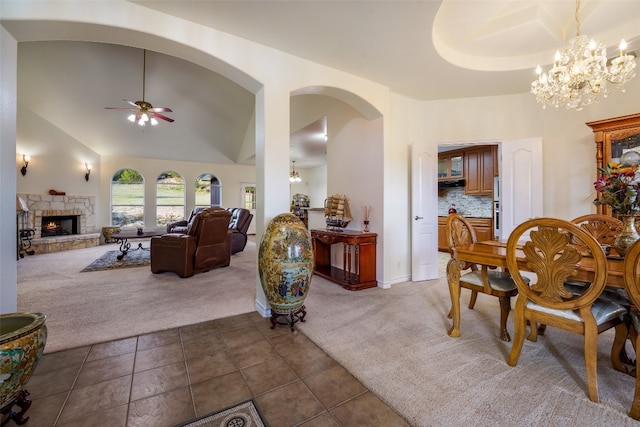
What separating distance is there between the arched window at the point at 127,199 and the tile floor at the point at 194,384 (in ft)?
24.7

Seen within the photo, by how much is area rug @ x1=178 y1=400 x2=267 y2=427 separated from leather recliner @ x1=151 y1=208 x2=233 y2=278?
304cm

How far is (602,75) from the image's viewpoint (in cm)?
235

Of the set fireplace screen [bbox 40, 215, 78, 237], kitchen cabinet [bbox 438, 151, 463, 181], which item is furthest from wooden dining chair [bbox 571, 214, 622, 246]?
fireplace screen [bbox 40, 215, 78, 237]

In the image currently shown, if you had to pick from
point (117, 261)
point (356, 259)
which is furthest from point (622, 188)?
point (117, 261)

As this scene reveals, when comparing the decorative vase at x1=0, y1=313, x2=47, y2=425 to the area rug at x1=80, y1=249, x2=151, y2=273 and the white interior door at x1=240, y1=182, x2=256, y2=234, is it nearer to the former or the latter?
the area rug at x1=80, y1=249, x2=151, y2=273

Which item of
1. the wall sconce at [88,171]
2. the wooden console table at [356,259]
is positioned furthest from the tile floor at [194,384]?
the wall sconce at [88,171]

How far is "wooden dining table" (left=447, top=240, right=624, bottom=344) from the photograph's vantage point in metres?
1.51

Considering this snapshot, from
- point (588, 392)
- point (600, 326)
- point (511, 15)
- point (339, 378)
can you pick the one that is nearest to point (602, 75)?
point (511, 15)

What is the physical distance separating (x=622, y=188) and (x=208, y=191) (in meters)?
9.83

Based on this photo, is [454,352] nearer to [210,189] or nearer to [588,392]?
[588,392]

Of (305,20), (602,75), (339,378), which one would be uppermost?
(305,20)

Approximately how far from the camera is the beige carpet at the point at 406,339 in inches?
57.6

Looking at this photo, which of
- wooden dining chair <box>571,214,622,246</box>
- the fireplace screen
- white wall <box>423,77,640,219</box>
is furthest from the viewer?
the fireplace screen

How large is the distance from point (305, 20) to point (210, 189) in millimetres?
8213
